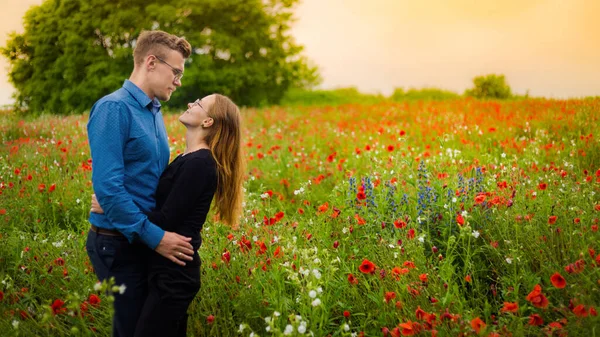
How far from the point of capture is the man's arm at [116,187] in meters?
2.62

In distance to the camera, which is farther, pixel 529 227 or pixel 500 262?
pixel 500 262

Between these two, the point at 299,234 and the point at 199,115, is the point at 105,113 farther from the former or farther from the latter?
the point at 299,234

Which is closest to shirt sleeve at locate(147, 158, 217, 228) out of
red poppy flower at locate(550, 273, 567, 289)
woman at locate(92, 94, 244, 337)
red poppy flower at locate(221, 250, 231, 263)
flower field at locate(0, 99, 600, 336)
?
woman at locate(92, 94, 244, 337)

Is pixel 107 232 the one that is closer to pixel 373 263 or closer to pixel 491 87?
pixel 373 263

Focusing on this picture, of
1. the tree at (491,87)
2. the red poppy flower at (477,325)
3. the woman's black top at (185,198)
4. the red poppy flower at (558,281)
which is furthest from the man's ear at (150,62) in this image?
the tree at (491,87)

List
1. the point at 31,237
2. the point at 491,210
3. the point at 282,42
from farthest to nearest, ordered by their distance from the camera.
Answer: the point at 282,42 → the point at 31,237 → the point at 491,210

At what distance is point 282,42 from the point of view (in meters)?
26.0

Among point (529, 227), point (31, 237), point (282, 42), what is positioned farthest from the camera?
point (282, 42)

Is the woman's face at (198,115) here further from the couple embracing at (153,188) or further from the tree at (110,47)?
the tree at (110,47)

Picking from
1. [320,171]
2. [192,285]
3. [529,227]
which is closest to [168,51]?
[192,285]

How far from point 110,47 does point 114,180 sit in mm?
22177

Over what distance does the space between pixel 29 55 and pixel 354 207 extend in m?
23.2

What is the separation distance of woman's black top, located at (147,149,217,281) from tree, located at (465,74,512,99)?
24.7 metres

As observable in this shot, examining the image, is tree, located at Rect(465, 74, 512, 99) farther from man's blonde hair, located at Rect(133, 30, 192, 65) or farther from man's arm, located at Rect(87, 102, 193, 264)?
man's arm, located at Rect(87, 102, 193, 264)
